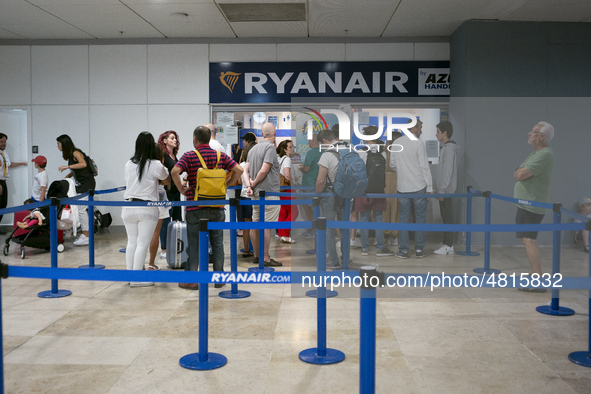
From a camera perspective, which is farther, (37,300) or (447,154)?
(447,154)

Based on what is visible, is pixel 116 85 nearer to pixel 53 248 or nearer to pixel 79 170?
pixel 79 170

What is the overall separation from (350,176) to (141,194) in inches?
80.1

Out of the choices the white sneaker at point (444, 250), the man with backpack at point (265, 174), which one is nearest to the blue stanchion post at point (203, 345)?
the man with backpack at point (265, 174)

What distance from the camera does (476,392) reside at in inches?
107

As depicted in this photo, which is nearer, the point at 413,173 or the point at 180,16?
the point at 413,173

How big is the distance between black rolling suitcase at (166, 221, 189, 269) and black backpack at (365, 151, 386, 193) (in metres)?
2.04

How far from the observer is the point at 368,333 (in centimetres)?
201

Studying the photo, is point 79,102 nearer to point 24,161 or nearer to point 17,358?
point 24,161

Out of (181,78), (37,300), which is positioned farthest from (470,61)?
(37,300)

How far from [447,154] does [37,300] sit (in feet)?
14.3

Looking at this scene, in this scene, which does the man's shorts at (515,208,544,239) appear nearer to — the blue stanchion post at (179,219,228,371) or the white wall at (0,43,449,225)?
the blue stanchion post at (179,219,228,371)

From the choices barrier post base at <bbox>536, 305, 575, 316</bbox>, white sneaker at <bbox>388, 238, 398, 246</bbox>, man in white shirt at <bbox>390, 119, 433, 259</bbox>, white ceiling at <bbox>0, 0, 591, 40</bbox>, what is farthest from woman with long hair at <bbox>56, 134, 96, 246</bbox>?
barrier post base at <bbox>536, 305, 575, 316</bbox>

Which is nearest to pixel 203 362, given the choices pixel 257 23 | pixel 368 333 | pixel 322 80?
pixel 368 333

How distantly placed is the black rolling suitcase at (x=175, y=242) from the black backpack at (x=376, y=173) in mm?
2036
